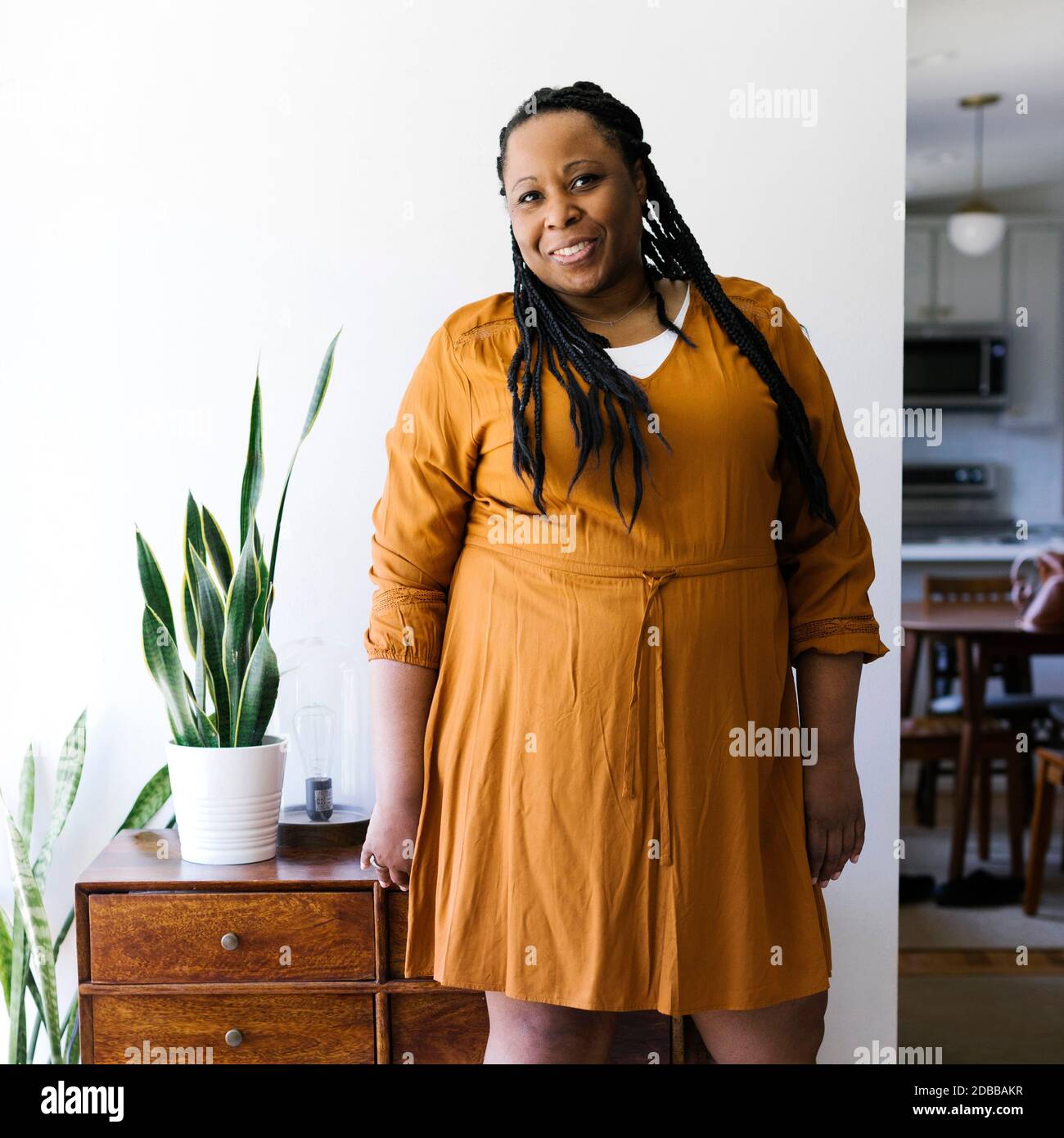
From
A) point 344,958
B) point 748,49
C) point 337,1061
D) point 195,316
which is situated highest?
point 748,49

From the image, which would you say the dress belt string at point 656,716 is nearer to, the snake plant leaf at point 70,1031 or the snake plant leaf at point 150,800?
the snake plant leaf at point 150,800

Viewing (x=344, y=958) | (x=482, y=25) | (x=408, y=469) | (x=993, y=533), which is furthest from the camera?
(x=993, y=533)

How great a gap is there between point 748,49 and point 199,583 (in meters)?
1.28

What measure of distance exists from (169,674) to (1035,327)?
18.7 ft

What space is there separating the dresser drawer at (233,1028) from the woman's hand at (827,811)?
718 mm

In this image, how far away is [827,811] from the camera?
144cm

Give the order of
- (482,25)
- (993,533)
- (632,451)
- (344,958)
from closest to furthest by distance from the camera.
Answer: (632,451) → (344,958) → (482,25) → (993,533)

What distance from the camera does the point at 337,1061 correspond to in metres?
1.76

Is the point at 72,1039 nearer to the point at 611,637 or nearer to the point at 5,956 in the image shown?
the point at 5,956

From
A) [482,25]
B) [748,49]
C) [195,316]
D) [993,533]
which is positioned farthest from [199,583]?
[993,533]

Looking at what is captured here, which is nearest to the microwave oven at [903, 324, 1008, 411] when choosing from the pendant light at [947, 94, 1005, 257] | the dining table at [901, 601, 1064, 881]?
the pendant light at [947, 94, 1005, 257]

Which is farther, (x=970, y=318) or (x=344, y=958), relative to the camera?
(x=970, y=318)

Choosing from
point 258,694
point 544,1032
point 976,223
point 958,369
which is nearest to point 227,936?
point 258,694
